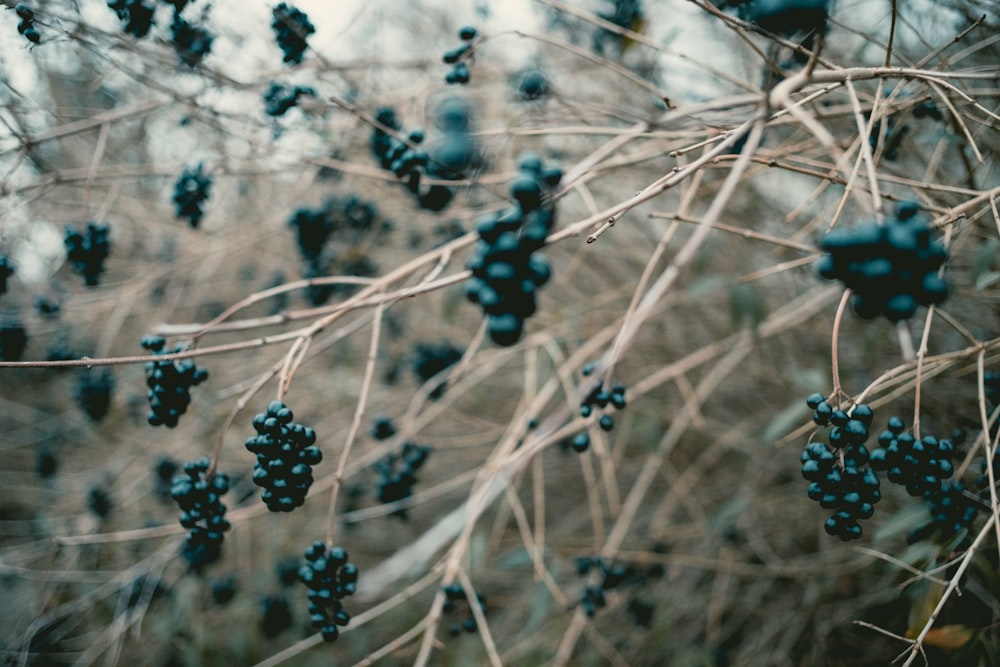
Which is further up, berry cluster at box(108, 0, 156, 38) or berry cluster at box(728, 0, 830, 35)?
berry cluster at box(108, 0, 156, 38)

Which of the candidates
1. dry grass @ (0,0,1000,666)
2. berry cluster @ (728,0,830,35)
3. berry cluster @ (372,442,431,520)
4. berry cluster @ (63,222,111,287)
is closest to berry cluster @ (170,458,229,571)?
dry grass @ (0,0,1000,666)

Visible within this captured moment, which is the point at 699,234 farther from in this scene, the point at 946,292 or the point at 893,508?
the point at 893,508

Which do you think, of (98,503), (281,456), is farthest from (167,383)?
(98,503)

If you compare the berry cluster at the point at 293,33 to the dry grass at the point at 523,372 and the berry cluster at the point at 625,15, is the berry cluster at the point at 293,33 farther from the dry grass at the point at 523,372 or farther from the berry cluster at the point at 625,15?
the berry cluster at the point at 625,15

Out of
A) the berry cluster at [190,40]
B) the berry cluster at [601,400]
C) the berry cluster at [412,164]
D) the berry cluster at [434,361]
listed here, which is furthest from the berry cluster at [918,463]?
the berry cluster at [190,40]

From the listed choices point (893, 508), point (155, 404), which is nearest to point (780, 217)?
point (893, 508)

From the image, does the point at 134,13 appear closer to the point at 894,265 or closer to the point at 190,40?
the point at 190,40

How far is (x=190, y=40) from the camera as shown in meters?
1.82

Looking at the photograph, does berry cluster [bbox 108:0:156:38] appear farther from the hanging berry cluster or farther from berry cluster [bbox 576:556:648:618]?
berry cluster [bbox 576:556:648:618]

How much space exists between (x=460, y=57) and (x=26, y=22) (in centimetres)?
107

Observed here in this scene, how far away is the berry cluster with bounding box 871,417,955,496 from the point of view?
3.69 ft

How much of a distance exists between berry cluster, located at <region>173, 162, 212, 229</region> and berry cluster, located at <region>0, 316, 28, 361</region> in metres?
Result: 0.63

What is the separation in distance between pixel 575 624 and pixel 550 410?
1.44 m

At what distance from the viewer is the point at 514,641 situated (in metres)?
3.01
